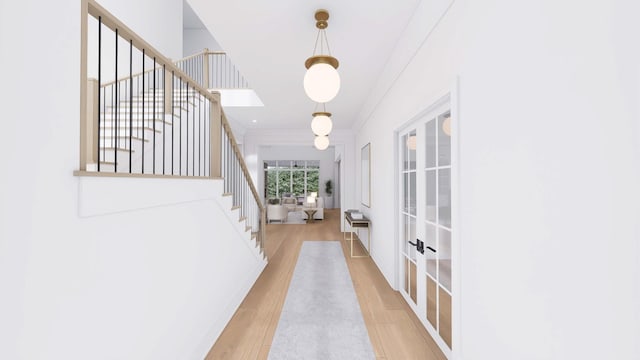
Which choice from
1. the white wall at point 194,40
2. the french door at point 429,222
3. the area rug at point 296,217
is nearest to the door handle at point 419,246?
the french door at point 429,222

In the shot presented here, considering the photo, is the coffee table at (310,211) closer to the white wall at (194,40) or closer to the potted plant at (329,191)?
the potted plant at (329,191)

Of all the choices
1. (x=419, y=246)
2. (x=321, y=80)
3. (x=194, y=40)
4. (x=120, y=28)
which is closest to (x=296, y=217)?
(x=194, y=40)

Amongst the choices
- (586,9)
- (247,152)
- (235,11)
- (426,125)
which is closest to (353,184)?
(247,152)

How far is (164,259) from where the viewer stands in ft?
5.45

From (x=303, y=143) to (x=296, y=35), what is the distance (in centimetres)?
497

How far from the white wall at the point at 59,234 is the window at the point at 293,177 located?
1187cm

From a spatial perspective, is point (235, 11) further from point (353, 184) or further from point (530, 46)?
point (353, 184)

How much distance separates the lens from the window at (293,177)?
529 inches

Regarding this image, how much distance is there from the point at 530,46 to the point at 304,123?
5943 mm

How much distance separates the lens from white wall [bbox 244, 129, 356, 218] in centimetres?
746

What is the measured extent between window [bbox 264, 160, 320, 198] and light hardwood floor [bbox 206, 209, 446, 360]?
358 inches

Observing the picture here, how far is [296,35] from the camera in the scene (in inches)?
109

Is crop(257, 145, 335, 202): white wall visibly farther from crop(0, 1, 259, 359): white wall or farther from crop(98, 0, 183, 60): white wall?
crop(0, 1, 259, 359): white wall

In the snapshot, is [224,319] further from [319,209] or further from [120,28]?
[319,209]
